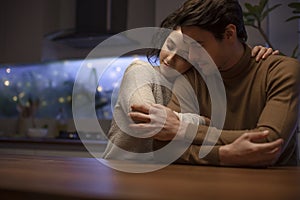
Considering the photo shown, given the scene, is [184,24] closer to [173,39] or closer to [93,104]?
[173,39]

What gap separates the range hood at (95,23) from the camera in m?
3.08

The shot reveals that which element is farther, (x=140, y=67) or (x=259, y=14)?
(x=259, y=14)

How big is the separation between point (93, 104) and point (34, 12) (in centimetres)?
100

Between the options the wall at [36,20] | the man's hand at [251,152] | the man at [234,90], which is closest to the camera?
the man's hand at [251,152]

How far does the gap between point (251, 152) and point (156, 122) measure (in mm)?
273

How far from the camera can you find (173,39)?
1.29 m

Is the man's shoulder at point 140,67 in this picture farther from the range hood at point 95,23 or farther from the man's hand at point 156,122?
the range hood at point 95,23

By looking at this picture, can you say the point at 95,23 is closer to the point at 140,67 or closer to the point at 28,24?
the point at 28,24

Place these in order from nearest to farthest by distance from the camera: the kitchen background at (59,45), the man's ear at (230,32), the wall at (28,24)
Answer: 1. the man's ear at (230,32)
2. the kitchen background at (59,45)
3. the wall at (28,24)

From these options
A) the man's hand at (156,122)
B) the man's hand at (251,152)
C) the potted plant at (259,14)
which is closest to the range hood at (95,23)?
the potted plant at (259,14)

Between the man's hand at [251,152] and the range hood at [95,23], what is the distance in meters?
2.11

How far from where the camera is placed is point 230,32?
4.31ft

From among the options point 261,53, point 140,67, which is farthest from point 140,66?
point 261,53

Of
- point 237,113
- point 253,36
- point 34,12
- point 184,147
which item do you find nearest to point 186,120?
point 184,147
